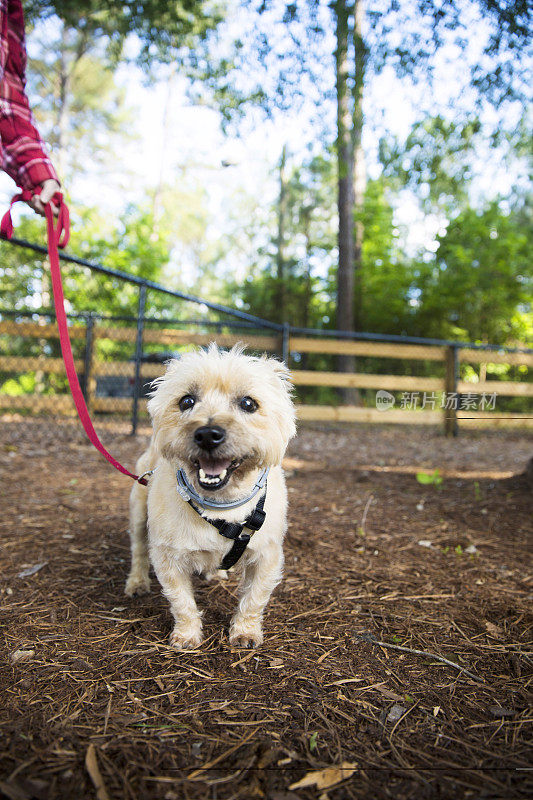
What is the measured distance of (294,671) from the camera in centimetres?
186

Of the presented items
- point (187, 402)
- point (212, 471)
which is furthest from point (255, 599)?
point (187, 402)

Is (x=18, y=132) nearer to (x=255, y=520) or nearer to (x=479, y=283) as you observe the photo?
(x=255, y=520)

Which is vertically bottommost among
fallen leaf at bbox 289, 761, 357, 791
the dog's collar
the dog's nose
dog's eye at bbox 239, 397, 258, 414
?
fallen leaf at bbox 289, 761, 357, 791

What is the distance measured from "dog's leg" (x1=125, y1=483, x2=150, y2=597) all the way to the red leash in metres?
0.14

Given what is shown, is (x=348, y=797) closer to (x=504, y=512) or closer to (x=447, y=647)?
(x=447, y=647)

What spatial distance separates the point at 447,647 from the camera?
206 centimetres

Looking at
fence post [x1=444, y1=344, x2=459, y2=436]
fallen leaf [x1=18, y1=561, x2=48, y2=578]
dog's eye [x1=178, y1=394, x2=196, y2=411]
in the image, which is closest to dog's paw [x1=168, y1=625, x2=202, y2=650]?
dog's eye [x1=178, y1=394, x2=196, y2=411]

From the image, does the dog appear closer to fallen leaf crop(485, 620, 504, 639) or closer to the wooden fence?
fallen leaf crop(485, 620, 504, 639)

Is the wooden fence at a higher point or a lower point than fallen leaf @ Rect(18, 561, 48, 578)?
higher

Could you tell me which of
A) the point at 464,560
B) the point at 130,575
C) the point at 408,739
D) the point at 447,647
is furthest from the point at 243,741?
the point at 464,560

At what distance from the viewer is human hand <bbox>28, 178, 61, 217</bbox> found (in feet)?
7.61

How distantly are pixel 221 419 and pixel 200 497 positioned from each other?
35 centimetres

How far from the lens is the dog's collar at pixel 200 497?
195cm

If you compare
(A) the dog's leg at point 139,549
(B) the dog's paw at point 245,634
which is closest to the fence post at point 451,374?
(A) the dog's leg at point 139,549
